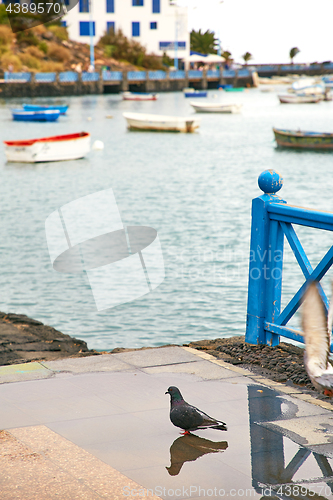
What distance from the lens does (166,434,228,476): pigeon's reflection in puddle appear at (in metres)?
3.54

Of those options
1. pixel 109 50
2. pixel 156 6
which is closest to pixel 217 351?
pixel 109 50

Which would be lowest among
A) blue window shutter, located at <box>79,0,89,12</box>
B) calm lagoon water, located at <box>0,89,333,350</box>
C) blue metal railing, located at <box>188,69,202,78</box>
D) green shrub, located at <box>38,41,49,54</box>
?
calm lagoon water, located at <box>0,89,333,350</box>

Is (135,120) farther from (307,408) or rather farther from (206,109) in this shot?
(307,408)

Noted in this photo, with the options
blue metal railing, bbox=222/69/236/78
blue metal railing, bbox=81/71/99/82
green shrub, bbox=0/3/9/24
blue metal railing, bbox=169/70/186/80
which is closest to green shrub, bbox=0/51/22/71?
green shrub, bbox=0/3/9/24

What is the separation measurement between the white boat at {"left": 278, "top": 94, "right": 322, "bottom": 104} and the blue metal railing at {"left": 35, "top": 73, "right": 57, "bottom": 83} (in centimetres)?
2999

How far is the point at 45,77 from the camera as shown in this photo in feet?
253

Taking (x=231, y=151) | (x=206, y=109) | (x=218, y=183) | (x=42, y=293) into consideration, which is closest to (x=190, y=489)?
(x=42, y=293)

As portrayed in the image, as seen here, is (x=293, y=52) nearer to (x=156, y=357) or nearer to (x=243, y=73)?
(x=243, y=73)

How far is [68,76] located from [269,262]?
259 ft

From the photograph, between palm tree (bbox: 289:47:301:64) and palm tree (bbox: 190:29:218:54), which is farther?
palm tree (bbox: 289:47:301:64)

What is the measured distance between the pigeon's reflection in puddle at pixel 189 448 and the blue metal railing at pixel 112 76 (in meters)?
85.1

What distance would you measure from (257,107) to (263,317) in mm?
73135

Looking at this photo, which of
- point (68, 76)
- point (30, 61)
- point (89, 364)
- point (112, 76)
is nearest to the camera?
point (89, 364)

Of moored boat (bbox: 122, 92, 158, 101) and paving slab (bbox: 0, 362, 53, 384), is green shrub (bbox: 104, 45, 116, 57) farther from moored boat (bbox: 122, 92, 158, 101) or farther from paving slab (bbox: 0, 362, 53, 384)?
paving slab (bbox: 0, 362, 53, 384)
